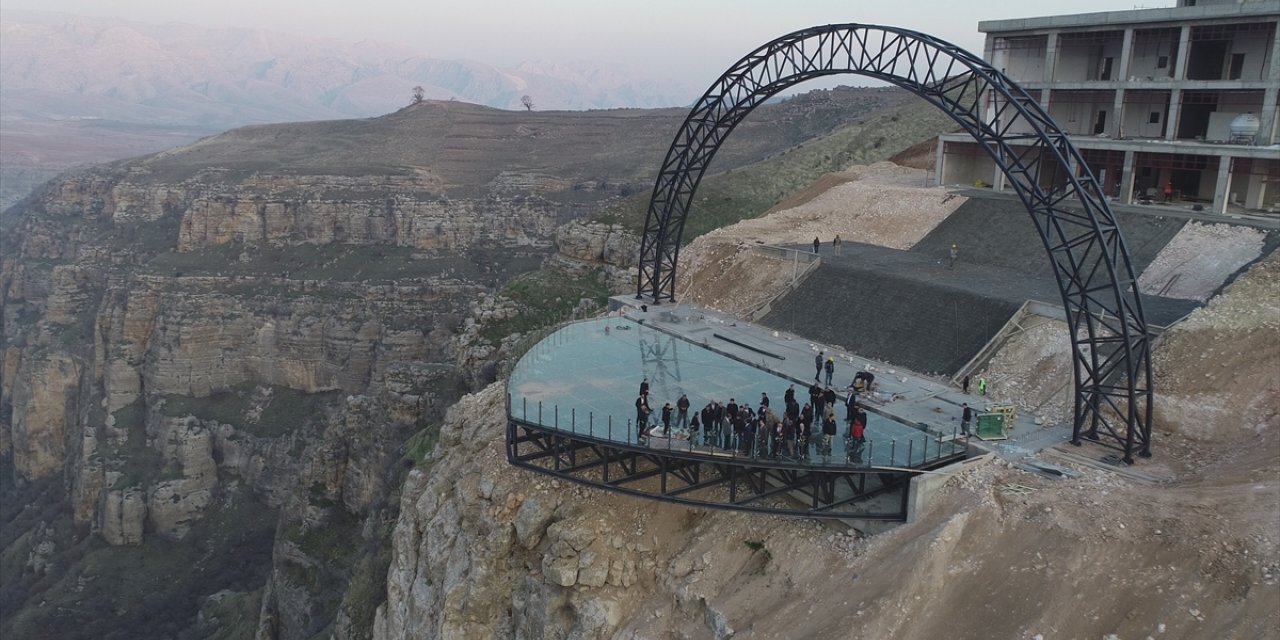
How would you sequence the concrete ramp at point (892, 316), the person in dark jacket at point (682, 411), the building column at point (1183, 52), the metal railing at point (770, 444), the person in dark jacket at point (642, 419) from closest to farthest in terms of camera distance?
the metal railing at point (770, 444), the person in dark jacket at point (642, 419), the person in dark jacket at point (682, 411), the concrete ramp at point (892, 316), the building column at point (1183, 52)

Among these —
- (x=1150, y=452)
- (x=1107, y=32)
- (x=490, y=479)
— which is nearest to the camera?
(x=1150, y=452)

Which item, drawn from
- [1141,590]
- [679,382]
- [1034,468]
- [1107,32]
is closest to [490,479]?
[679,382]

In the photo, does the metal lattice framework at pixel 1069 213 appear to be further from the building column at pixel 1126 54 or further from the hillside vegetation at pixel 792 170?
the hillside vegetation at pixel 792 170

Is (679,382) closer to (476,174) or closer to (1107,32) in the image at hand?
(1107,32)

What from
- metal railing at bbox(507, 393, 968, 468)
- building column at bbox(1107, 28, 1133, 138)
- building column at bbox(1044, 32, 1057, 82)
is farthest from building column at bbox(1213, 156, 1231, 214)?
metal railing at bbox(507, 393, 968, 468)

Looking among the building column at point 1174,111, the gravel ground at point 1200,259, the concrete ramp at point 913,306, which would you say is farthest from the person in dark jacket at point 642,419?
the building column at point 1174,111

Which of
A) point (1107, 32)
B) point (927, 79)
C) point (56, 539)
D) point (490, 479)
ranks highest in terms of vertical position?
point (1107, 32)
